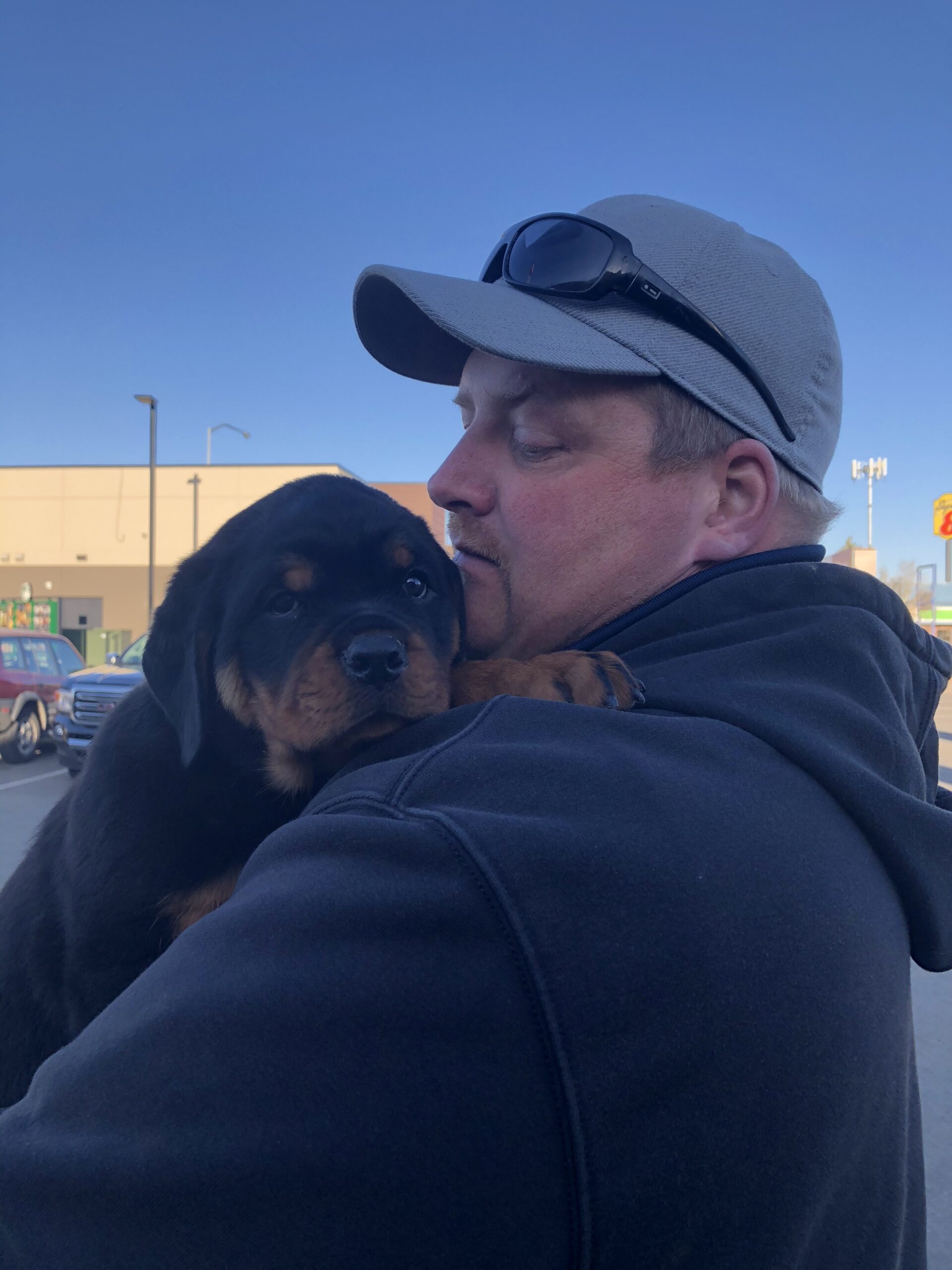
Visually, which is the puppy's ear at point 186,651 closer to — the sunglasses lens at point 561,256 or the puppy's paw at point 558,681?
the puppy's paw at point 558,681

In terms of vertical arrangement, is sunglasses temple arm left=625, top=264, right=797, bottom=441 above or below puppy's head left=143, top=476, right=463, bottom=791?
above

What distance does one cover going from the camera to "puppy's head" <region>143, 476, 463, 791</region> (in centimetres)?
174

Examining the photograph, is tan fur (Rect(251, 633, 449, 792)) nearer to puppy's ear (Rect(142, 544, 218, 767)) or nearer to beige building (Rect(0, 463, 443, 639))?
puppy's ear (Rect(142, 544, 218, 767))

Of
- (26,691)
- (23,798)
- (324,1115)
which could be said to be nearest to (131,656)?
(26,691)

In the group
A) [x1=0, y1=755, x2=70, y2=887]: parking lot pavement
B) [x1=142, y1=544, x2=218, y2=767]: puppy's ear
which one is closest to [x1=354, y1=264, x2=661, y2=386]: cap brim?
[x1=142, y1=544, x2=218, y2=767]: puppy's ear

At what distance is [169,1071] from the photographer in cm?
79

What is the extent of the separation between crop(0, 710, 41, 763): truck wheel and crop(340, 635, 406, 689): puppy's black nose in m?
11.6

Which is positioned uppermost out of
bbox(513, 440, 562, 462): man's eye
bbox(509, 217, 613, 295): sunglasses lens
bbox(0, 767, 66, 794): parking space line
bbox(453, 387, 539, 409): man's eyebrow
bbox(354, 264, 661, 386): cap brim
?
bbox(509, 217, 613, 295): sunglasses lens

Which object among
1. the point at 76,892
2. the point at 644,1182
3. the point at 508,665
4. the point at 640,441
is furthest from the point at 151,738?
the point at 644,1182

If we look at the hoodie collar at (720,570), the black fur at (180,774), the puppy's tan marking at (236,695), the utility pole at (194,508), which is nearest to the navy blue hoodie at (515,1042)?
the hoodie collar at (720,570)

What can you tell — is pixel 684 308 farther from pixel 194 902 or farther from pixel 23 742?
pixel 23 742

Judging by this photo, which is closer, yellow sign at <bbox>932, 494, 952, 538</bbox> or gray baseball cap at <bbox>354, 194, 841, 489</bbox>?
gray baseball cap at <bbox>354, 194, 841, 489</bbox>

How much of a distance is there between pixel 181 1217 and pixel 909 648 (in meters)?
1.27

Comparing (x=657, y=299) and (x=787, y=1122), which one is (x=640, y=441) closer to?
(x=657, y=299)
